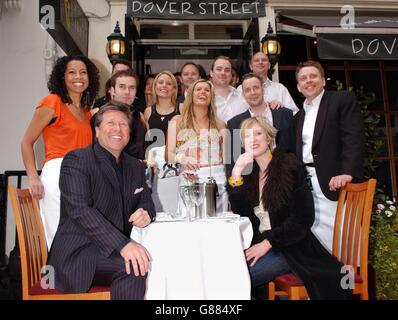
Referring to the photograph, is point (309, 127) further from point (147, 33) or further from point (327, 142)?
point (147, 33)

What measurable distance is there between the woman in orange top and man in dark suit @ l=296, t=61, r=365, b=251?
4.92 ft

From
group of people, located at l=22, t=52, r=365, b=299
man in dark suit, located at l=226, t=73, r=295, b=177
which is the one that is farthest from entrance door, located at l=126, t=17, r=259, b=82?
man in dark suit, located at l=226, t=73, r=295, b=177

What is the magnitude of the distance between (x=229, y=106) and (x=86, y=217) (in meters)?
1.96

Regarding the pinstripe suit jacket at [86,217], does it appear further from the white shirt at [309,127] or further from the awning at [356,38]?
the awning at [356,38]

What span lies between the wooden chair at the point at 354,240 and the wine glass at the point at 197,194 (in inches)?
23.4

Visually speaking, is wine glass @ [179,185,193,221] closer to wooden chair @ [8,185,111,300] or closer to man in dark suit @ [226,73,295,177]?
wooden chair @ [8,185,111,300]

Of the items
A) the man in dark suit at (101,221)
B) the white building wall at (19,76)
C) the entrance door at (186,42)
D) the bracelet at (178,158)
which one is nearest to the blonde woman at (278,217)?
the bracelet at (178,158)

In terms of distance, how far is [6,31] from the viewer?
441cm

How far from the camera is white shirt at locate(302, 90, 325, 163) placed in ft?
8.85

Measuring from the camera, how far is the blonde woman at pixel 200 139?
7.74ft

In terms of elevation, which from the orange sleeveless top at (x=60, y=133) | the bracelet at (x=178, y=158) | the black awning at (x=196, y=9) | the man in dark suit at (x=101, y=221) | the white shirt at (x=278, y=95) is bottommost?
the man in dark suit at (x=101, y=221)

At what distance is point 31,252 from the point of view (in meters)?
1.83

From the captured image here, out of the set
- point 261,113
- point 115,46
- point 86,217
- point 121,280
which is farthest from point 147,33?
point 121,280

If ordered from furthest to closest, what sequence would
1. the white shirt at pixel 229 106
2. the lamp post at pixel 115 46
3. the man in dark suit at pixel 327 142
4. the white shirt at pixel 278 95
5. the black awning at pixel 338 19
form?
1. the black awning at pixel 338 19
2. the lamp post at pixel 115 46
3. the white shirt at pixel 278 95
4. the white shirt at pixel 229 106
5. the man in dark suit at pixel 327 142
